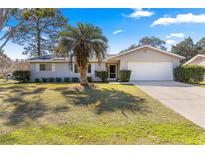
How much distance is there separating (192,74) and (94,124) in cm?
1488

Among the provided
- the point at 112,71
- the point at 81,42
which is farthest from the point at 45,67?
the point at 81,42

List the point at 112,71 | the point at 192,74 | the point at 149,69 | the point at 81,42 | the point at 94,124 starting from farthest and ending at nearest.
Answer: the point at 112,71, the point at 149,69, the point at 192,74, the point at 81,42, the point at 94,124

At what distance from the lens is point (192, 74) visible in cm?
1762

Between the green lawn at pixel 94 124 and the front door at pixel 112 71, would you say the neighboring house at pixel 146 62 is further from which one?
the green lawn at pixel 94 124

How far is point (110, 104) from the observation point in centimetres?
805

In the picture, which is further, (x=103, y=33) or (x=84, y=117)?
(x=103, y=33)

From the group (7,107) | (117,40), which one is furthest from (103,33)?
(7,107)

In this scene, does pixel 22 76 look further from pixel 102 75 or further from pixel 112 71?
pixel 112 71

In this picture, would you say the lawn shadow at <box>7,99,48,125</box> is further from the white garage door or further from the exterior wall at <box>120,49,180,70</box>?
the white garage door

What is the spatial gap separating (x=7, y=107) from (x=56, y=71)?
12945 mm
